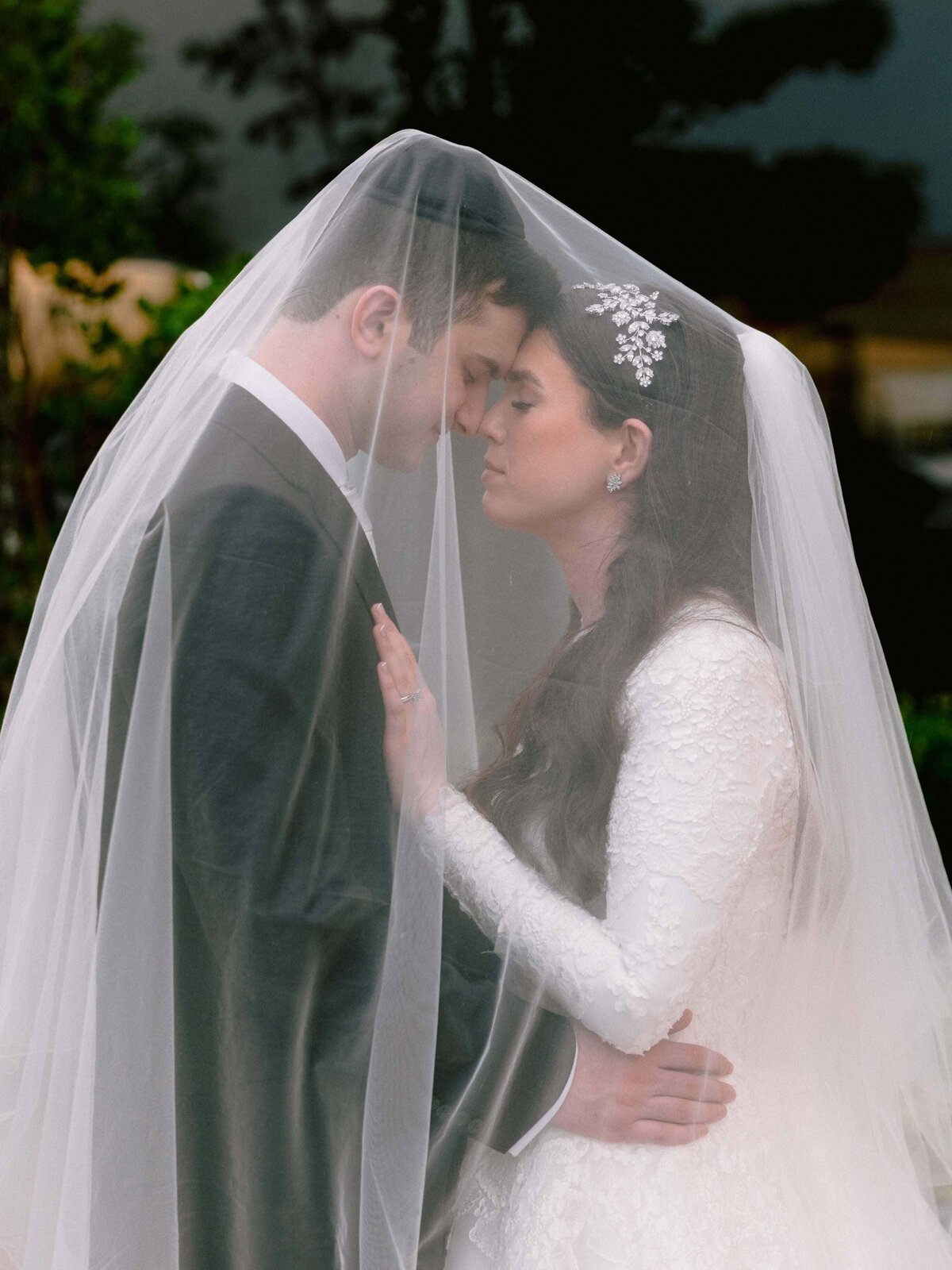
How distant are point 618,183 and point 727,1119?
379cm

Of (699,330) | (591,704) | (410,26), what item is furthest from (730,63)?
(591,704)

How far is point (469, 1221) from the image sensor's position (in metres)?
1.72

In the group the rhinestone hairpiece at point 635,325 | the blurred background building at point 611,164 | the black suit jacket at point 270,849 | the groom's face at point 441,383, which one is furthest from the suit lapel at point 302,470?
the blurred background building at point 611,164

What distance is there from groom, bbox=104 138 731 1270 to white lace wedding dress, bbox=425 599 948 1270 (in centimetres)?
7

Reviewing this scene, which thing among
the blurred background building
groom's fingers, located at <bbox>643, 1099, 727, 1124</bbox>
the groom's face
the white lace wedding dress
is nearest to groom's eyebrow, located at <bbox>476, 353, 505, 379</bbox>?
the groom's face

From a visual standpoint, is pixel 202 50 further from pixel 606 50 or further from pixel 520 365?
pixel 520 365

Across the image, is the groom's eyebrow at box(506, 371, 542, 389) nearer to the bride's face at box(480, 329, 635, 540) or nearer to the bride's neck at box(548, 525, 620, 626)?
the bride's face at box(480, 329, 635, 540)

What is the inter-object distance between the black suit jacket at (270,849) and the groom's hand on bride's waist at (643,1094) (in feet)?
0.61

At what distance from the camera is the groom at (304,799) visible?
1.51m

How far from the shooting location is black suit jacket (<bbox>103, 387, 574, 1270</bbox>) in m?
1.51

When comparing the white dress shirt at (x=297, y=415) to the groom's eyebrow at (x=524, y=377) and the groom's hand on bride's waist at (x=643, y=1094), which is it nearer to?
the groom's eyebrow at (x=524, y=377)

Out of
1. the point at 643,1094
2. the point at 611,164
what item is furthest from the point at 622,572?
the point at 611,164

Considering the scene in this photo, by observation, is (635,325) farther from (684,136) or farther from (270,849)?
(684,136)

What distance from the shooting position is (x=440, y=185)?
1676 millimetres
